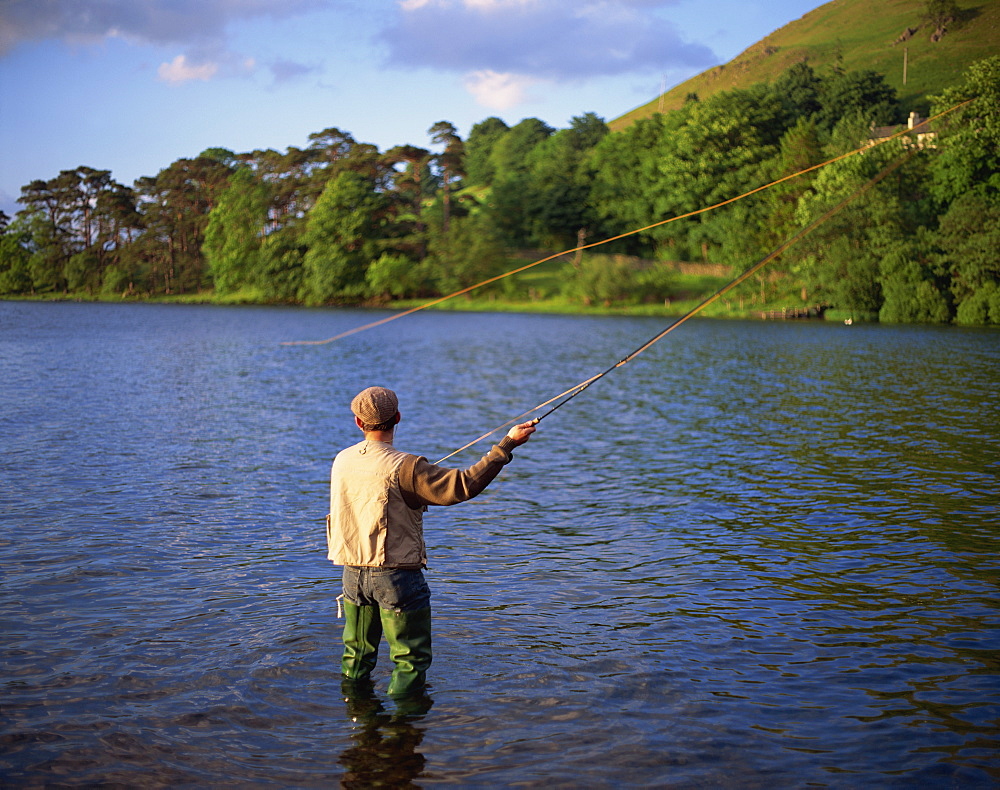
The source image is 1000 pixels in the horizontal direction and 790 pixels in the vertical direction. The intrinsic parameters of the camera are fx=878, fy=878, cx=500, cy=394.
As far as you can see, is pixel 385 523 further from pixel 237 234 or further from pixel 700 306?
pixel 237 234

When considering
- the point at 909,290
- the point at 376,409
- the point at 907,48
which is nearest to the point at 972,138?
the point at 909,290

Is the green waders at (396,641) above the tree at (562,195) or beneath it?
beneath

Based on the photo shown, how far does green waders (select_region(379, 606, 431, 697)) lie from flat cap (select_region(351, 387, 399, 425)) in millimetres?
1386

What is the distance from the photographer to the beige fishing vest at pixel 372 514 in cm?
624

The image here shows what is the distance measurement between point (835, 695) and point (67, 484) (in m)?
12.5

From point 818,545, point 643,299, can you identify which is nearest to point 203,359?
point 818,545

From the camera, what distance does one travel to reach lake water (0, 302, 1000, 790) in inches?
250

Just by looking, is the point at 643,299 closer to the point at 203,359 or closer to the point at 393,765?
the point at 203,359

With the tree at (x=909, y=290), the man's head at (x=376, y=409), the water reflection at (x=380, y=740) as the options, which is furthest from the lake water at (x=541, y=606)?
the tree at (x=909, y=290)

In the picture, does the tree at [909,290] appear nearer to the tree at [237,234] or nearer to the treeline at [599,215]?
the treeline at [599,215]

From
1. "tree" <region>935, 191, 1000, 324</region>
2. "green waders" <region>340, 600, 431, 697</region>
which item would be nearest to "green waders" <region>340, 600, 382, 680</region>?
"green waders" <region>340, 600, 431, 697</region>

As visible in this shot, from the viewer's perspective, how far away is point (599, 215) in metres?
126

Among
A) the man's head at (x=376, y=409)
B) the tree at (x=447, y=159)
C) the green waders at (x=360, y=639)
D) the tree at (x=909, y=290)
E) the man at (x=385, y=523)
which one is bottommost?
the green waders at (x=360, y=639)

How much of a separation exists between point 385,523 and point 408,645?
967 millimetres
